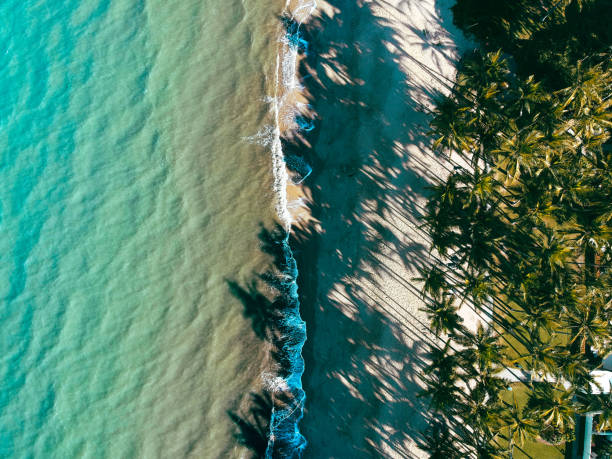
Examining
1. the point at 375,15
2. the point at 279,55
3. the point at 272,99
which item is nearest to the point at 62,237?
the point at 272,99

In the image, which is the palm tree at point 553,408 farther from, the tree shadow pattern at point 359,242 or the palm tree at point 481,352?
the tree shadow pattern at point 359,242

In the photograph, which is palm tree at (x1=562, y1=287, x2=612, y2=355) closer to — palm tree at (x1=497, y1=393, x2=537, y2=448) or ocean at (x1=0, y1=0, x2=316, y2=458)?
palm tree at (x1=497, y1=393, x2=537, y2=448)

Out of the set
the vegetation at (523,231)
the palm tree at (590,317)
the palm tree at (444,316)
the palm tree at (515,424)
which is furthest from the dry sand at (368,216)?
the palm tree at (590,317)

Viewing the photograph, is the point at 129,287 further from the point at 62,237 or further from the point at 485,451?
the point at 485,451

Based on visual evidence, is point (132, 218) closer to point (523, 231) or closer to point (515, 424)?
point (523, 231)

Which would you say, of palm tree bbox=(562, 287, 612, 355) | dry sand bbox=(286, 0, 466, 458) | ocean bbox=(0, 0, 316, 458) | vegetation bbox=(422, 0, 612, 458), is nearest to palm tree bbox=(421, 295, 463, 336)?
vegetation bbox=(422, 0, 612, 458)

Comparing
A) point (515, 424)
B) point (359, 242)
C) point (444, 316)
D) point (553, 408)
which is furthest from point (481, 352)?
point (359, 242)
